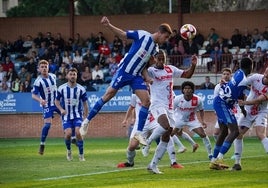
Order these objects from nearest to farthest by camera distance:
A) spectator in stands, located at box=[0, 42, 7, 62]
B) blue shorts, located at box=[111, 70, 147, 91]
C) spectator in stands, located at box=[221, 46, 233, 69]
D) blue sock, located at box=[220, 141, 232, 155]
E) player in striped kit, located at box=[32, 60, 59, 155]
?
blue shorts, located at box=[111, 70, 147, 91] < blue sock, located at box=[220, 141, 232, 155] < player in striped kit, located at box=[32, 60, 59, 155] < spectator in stands, located at box=[221, 46, 233, 69] < spectator in stands, located at box=[0, 42, 7, 62]

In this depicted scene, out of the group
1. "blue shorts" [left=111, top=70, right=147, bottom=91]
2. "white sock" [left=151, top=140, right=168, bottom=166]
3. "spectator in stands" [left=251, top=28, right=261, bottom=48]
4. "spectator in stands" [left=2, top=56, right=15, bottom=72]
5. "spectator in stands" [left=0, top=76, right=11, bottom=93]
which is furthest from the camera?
"spectator in stands" [left=2, top=56, right=15, bottom=72]

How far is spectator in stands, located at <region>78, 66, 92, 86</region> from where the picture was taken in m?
40.7

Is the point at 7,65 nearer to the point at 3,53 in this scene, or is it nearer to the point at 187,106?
the point at 3,53

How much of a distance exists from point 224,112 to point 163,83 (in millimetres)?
1433

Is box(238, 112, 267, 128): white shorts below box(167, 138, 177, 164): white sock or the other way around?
the other way around

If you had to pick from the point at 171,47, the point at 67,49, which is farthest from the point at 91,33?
the point at 171,47

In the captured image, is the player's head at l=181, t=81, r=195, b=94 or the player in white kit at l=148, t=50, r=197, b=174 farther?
the player's head at l=181, t=81, r=195, b=94

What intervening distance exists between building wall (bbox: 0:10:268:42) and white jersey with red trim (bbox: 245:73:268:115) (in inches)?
1026

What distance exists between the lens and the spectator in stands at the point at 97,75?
4081cm

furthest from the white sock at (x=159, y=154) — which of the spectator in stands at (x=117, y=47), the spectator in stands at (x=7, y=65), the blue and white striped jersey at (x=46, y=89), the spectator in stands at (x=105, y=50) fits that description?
the spectator in stands at (x=7, y=65)

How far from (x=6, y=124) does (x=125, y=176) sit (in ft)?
75.0

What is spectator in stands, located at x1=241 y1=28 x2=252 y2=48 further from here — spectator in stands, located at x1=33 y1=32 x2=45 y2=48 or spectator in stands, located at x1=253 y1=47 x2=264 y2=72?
spectator in stands, located at x1=33 y1=32 x2=45 y2=48

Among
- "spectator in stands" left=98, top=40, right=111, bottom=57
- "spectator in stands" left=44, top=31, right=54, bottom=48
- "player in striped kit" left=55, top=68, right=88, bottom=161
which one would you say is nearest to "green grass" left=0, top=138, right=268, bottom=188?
"player in striped kit" left=55, top=68, right=88, bottom=161

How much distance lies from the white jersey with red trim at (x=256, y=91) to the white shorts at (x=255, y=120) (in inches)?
3.4
